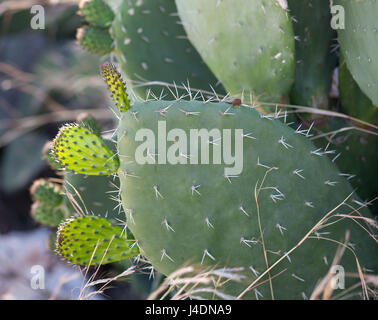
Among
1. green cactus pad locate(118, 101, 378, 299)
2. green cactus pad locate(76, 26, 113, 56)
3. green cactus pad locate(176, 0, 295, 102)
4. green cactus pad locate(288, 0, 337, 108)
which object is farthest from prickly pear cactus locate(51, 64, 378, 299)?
green cactus pad locate(76, 26, 113, 56)

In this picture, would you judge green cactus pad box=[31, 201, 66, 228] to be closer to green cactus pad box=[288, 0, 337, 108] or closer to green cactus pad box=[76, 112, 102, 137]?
green cactus pad box=[76, 112, 102, 137]

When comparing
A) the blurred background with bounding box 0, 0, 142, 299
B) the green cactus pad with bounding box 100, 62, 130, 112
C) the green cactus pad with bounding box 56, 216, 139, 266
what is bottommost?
the blurred background with bounding box 0, 0, 142, 299

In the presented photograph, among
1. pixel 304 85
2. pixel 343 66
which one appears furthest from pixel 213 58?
pixel 343 66

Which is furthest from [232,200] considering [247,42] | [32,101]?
[32,101]

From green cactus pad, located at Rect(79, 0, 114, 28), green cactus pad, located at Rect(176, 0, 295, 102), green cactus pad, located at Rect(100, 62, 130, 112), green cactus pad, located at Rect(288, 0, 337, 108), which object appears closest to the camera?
green cactus pad, located at Rect(100, 62, 130, 112)

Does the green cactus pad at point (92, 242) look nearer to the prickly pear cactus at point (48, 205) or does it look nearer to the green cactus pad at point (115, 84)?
the green cactus pad at point (115, 84)

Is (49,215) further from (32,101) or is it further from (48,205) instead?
(32,101)

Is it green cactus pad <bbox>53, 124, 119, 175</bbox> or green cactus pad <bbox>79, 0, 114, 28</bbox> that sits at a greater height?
green cactus pad <bbox>79, 0, 114, 28</bbox>
